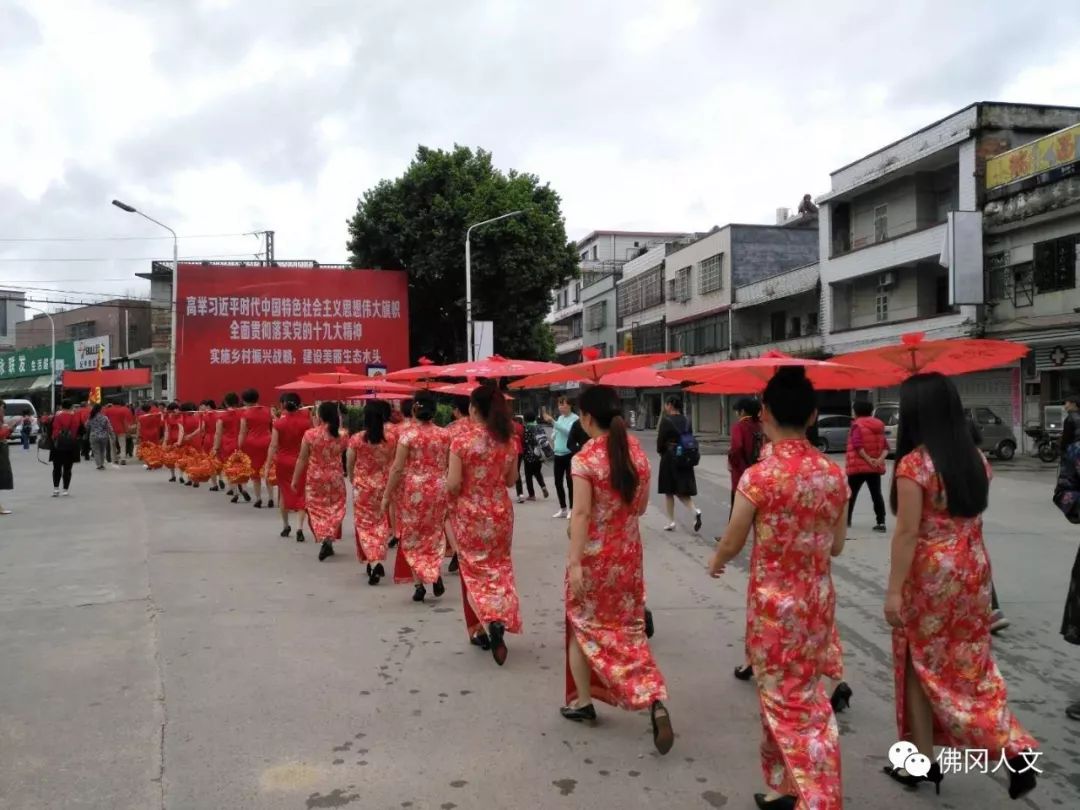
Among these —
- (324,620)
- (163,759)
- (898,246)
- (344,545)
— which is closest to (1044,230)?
(898,246)

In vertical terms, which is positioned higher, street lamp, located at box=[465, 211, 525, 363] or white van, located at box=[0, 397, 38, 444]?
street lamp, located at box=[465, 211, 525, 363]

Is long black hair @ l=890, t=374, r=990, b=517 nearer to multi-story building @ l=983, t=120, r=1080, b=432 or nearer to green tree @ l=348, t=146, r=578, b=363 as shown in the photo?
multi-story building @ l=983, t=120, r=1080, b=432

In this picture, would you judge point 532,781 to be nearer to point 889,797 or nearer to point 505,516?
point 889,797

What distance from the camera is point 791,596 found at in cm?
314

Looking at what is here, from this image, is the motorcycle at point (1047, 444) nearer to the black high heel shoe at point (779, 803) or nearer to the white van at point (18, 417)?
the black high heel shoe at point (779, 803)

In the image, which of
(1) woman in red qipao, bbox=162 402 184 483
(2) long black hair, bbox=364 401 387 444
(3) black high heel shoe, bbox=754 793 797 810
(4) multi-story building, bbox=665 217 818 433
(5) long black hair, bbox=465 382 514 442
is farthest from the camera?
(4) multi-story building, bbox=665 217 818 433

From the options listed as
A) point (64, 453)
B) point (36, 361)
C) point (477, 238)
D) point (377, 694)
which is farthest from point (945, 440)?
point (36, 361)

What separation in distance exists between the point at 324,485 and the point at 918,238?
22.2 meters

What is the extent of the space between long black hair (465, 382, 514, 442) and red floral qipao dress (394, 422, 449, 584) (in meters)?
1.45

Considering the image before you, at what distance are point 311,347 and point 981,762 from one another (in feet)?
86.6

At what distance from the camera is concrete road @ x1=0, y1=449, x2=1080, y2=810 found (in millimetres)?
3523

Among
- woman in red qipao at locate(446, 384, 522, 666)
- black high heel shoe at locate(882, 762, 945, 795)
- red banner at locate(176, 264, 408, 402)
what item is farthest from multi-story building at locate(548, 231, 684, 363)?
black high heel shoe at locate(882, 762, 945, 795)

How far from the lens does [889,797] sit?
3.41 m

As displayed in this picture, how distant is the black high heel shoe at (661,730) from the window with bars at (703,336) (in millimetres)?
34231
